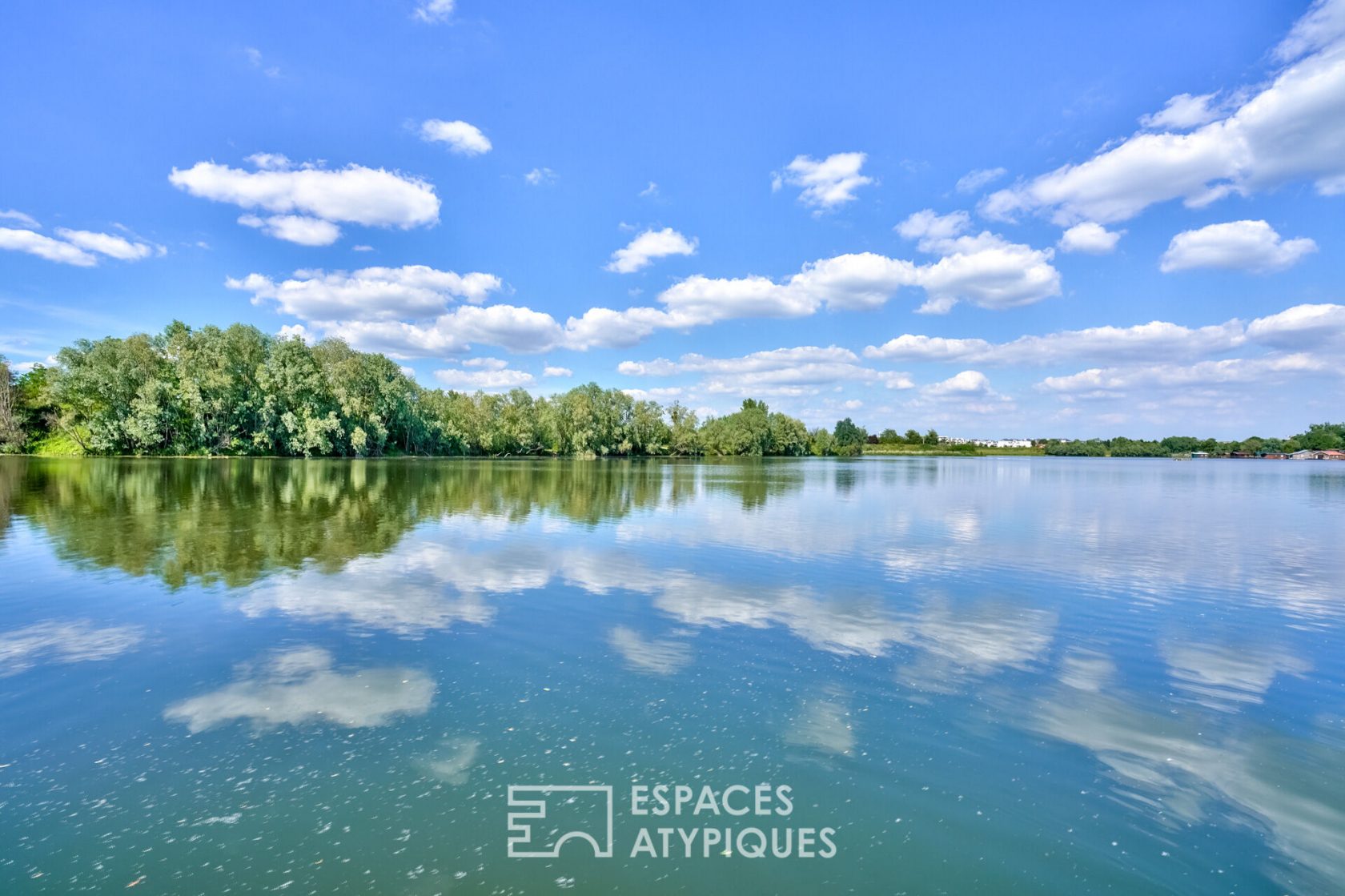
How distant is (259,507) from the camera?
30062mm

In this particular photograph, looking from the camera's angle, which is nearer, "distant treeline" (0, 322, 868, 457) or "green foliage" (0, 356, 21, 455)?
"distant treeline" (0, 322, 868, 457)

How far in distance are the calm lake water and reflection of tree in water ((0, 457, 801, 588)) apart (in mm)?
453

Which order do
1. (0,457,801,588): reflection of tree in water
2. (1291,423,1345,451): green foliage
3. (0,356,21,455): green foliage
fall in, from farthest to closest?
(1291,423,1345,451): green foliage
(0,356,21,455): green foliage
(0,457,801,588): reflection of tree in water

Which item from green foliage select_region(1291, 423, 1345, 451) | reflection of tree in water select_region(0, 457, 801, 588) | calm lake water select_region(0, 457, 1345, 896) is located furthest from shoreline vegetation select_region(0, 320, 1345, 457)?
green foliage select_region(1291, 423, 1345, 451)

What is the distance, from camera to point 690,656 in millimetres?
10688

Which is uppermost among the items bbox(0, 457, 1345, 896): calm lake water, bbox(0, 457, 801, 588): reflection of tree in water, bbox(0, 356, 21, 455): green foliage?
bbox(0, 356, 21, 455): green foliage

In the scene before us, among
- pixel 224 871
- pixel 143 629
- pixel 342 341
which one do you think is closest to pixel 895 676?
pixel 224 871

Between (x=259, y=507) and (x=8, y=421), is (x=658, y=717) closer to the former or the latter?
(x=259, y=507)

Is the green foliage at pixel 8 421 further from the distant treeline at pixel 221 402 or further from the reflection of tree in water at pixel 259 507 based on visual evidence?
the reflection of tree in water at pixel 259 507

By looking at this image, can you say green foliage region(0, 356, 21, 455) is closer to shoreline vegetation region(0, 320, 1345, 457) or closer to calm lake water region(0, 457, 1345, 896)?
shoreline vegetation region(0, 320, 1345, 457)

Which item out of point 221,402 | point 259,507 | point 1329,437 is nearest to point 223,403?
point 221,402

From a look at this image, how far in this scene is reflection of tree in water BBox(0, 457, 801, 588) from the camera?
18.4m

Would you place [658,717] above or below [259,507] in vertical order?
below

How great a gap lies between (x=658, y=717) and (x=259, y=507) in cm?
2926
